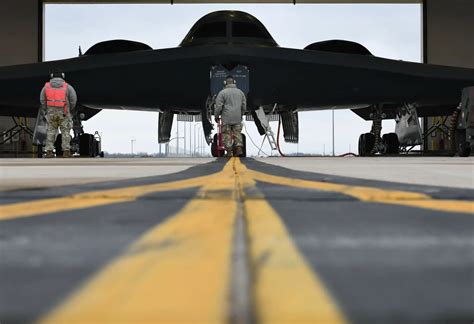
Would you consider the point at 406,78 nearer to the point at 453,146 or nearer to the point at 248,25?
the point at 453,146

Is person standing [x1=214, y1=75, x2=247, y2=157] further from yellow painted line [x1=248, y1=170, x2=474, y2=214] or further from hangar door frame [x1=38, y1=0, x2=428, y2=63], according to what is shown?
hangar door frame [x1=38, y1=0, x2=428, y2=63]

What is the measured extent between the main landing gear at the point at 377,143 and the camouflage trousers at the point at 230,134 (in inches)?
272

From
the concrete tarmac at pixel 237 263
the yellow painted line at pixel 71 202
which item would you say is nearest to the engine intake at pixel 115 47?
the yellow painted line at pixel 71 202

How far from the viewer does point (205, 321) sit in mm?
729

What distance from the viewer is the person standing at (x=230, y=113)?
10.7m

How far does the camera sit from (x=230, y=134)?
11.0 meters

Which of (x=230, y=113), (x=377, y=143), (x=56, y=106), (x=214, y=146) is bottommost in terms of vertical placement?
(x=214, y=146)

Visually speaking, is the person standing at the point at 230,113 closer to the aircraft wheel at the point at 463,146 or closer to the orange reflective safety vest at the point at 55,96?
the orange reflective safety vest at the point at 55,96

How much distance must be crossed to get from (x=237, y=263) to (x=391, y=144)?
52.3 ft

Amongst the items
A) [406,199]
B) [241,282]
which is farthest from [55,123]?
[241,282]

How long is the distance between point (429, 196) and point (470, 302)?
5.35 feet

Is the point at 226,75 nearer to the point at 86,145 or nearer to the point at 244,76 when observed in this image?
the point at 244,76

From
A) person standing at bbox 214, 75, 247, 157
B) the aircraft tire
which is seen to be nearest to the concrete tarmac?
person standing at bbox 214, 75, 247, 157

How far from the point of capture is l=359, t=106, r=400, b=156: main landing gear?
16000mm
